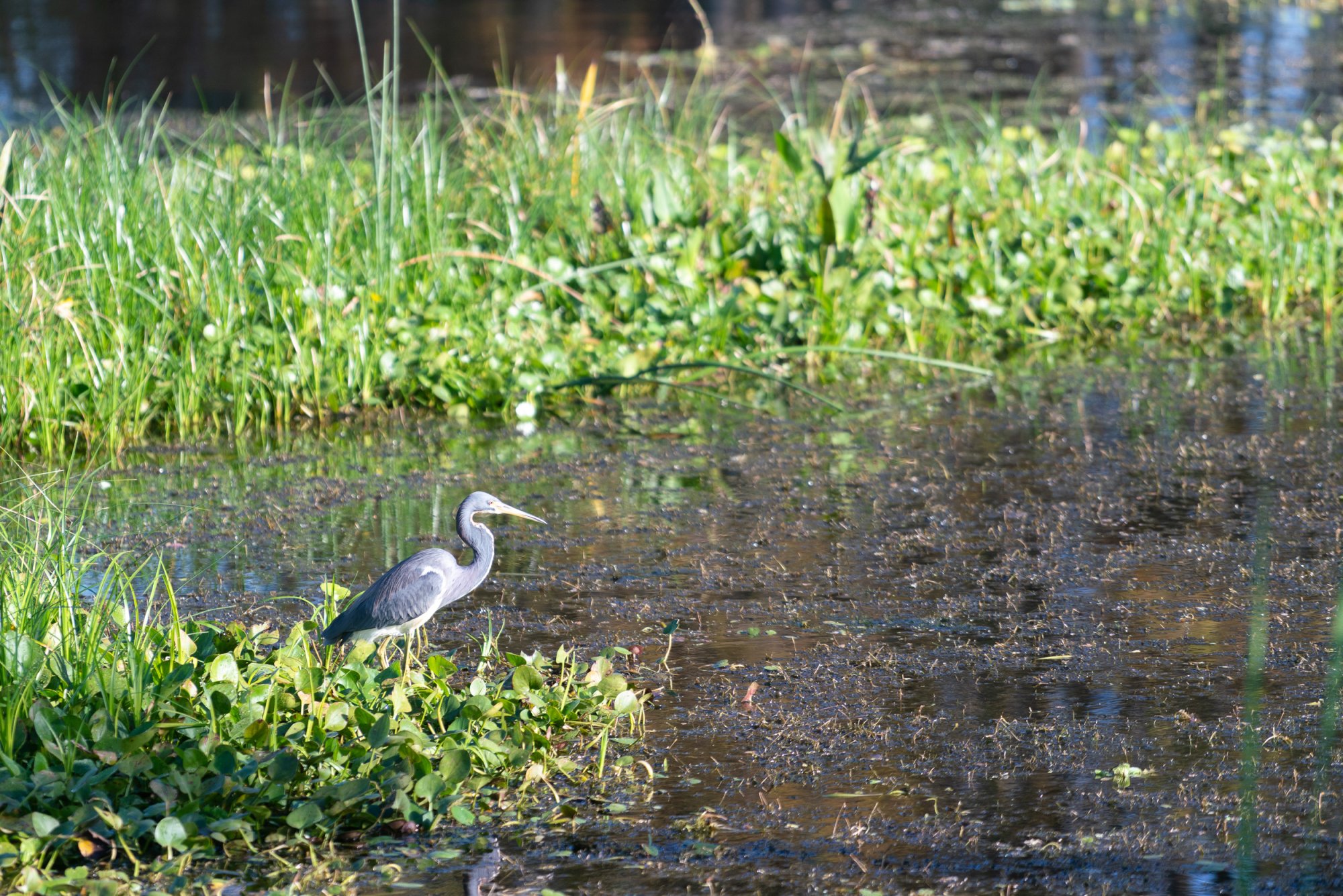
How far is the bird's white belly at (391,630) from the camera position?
11.7ft

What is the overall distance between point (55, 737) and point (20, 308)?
2829mm

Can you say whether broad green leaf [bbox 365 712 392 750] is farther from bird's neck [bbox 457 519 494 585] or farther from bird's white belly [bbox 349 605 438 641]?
bird's neck [bbox 457 519 494 585]

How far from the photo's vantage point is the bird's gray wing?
11.5 ft

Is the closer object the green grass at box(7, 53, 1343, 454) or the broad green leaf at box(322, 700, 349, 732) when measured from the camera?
the broad green leaf at box(322, 700, 349, 732)

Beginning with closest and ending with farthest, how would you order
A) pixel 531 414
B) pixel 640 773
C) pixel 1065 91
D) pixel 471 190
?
1. pixel 640 773
2. pixel 531 414
3. pixel 471 190
4. pixel 1065 91

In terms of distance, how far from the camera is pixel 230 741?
306 cm

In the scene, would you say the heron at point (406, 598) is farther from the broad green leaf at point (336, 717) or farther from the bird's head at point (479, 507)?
the broad green leaf at point (336, 717)

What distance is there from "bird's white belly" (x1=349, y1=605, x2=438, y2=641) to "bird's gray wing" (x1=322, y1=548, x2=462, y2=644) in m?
0.01

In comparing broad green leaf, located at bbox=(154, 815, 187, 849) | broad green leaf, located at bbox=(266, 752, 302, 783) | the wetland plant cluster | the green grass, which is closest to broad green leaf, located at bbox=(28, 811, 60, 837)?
the wetland plant cluster

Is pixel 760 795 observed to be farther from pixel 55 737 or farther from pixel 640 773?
pixel 55 737

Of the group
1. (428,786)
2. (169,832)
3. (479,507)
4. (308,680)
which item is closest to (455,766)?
(428,786)

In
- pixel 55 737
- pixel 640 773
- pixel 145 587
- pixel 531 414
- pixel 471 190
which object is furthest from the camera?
pixel 471 190

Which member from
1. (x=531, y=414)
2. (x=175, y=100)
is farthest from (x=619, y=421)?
(x=175, y=100)

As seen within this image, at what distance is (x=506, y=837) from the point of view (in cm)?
298
